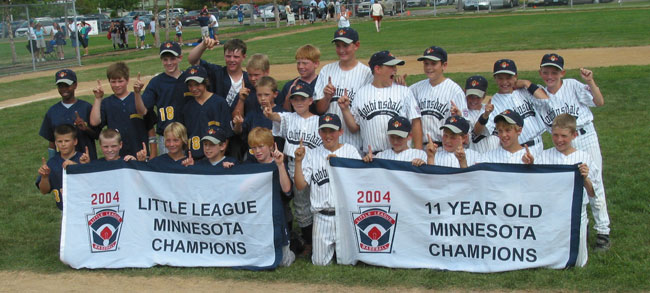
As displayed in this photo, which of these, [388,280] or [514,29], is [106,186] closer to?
[388,280]

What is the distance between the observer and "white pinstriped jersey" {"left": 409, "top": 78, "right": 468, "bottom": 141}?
6.89 metres

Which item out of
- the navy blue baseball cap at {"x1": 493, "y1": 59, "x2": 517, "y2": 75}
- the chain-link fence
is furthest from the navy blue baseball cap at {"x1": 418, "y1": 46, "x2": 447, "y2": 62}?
the chain-link fence

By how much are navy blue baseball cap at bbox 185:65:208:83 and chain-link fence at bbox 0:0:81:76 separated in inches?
796

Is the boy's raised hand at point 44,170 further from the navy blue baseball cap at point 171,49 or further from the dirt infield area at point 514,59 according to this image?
the dirt infield area at point 514,59

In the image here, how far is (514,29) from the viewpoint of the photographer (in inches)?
→ 1222

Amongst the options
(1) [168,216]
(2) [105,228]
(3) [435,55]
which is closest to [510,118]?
(3) [435,55]

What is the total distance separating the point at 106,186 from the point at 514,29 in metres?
27.4

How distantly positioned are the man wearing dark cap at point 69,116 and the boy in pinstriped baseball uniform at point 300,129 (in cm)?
230

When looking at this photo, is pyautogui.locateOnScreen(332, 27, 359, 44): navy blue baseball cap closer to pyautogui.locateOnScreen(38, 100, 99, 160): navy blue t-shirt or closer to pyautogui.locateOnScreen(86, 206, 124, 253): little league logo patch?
pyautogui.locateOnScreen(86, 206, 124, 253): little league logo patch

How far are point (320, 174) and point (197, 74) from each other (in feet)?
5.85

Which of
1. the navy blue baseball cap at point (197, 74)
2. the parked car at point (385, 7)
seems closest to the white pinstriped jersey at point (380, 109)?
the navy blue baseball cap at point (197, 74)

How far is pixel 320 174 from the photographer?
650cm

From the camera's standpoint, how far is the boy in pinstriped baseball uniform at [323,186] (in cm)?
644

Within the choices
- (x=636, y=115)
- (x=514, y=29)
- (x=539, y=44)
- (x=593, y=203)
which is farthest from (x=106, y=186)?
(x=514, y=29)
